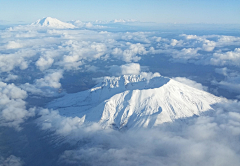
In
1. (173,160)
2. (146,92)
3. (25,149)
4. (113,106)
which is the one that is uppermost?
(146,92)

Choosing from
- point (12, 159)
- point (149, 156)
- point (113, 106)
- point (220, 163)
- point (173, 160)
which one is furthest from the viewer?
point (113, 106)

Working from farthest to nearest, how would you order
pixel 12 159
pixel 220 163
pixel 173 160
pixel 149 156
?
pixel 12 159
pixel 149 156
pixel 173 160
pixel 220 163

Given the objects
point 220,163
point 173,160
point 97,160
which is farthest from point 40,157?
point 220,163

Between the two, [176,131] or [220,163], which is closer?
[220,163]

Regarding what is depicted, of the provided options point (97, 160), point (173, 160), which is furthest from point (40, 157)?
point (173, 160)

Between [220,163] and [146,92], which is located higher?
[146,92]

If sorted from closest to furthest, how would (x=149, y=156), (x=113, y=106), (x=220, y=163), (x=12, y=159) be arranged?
(x=220, y=163) < (x=149, y=156) < (x=12, y=159) < (x=113, y=106)

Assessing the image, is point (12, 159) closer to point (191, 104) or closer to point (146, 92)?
point (146, 92)

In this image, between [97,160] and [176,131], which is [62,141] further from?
[176,131]

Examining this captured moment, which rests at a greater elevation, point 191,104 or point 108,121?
point 191,104
